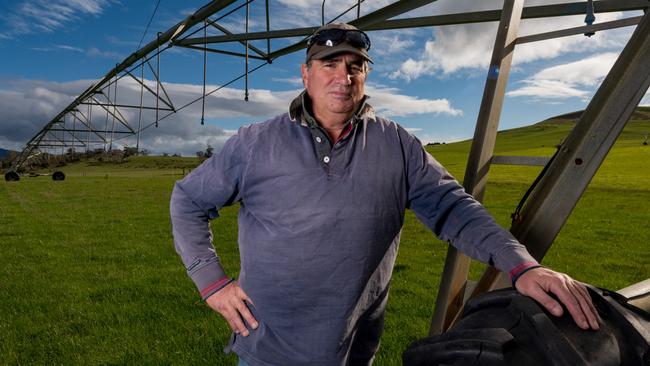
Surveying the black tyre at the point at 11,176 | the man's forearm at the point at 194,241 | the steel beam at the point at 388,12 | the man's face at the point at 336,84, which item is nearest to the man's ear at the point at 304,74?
the man's face at the point at 336,84

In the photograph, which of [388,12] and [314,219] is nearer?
[314,219]

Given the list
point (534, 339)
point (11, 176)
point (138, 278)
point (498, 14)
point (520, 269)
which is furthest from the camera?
point (11, 176)

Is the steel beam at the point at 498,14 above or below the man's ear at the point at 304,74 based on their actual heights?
above

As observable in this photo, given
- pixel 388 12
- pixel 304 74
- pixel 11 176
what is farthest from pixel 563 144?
pixel 11 176

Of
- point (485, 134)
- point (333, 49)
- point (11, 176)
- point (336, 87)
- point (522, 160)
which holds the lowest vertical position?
point (11, 176)

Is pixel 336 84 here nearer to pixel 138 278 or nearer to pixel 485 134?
pixel 485 134

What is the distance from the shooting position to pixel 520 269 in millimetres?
1817

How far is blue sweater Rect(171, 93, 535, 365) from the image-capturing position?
7.44ft

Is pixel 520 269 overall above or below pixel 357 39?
below

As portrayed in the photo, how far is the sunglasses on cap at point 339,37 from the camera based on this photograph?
250 cm

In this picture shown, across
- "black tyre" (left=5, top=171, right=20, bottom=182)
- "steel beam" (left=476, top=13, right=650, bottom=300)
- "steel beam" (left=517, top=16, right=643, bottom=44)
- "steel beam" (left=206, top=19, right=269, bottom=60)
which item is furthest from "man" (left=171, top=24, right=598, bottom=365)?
"black tyre" (left=5, top=171, right=20, bottom=182)

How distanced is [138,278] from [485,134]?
6539 millimetres

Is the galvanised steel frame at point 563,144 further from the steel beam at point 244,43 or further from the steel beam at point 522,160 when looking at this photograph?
the steel beam at point 244,43

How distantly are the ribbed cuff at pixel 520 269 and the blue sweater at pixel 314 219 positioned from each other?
0.29 metres
